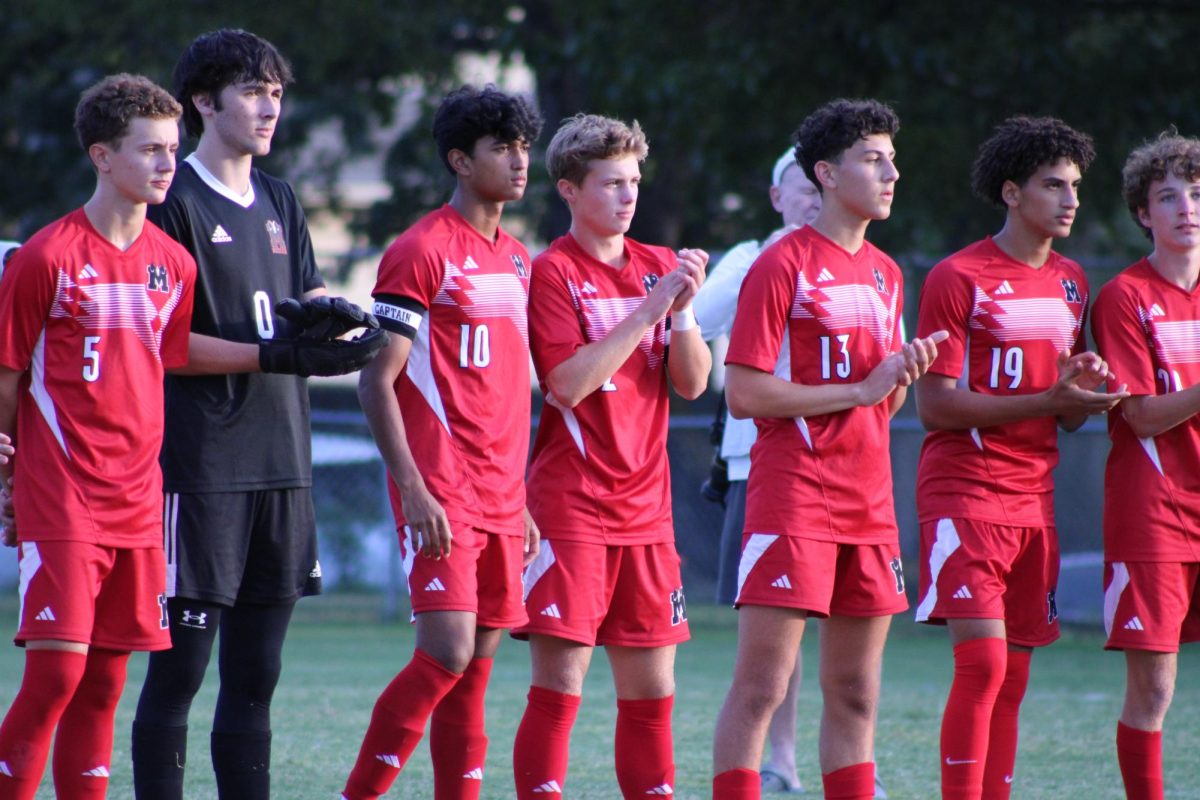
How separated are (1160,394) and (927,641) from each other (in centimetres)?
765

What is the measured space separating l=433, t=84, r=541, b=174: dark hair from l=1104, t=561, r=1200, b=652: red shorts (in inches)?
90.3

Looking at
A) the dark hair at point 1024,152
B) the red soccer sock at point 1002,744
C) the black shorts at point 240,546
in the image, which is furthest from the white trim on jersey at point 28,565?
the dark hair at point 1024,152

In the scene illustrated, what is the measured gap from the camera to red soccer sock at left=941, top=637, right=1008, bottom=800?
498cm

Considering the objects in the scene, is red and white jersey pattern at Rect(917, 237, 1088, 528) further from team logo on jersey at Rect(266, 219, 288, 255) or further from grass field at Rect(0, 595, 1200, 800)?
team logo on jersey at Rect(266, 219, 288, 255)

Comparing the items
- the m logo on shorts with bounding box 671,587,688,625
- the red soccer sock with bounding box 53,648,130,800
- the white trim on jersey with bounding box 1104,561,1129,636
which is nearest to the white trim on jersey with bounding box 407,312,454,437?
the m logo on shorts with bounding box 671,587,688,625

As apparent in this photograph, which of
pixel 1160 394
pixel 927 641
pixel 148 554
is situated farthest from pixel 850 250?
pixel 927 641

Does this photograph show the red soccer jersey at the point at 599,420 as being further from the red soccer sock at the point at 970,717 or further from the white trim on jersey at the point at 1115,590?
the white trim on jersey at the point at 1115,590

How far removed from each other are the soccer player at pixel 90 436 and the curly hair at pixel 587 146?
1.12m

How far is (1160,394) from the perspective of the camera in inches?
208

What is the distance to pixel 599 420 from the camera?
4.86 metres

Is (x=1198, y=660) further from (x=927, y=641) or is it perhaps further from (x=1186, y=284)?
(x=1186, y=284)

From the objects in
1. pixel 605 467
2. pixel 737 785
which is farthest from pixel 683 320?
pixel 737 785

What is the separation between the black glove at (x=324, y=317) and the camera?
4.54 meters

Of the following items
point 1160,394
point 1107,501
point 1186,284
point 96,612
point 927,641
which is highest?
point 1186,284
